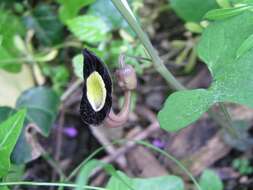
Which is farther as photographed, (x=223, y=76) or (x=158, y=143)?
(x=158, y=143)

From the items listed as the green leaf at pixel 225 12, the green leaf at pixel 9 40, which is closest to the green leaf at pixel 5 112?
the green leaf at pixel 9 40

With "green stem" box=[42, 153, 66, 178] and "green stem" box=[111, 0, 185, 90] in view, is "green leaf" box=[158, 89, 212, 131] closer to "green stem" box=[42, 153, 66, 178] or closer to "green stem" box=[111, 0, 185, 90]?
"green stem" box=[111, 0, 185, 90]

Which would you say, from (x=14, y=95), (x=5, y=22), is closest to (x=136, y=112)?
(x=14, y=95)

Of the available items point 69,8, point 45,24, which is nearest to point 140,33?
point 69,8

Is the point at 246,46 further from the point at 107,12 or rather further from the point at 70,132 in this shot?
the point at 70,132

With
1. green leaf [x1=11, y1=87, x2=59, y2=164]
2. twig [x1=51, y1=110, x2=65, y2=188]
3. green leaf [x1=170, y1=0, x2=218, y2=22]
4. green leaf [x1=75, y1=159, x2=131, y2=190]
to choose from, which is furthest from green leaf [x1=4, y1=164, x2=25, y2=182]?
green leaf [x1=170, y1=0, x2=218, y2=22]

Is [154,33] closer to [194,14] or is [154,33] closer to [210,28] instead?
[194,14]

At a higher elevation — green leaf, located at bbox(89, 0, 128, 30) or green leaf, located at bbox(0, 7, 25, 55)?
green leaf, located at bbox(0, 7, 25, 55)
